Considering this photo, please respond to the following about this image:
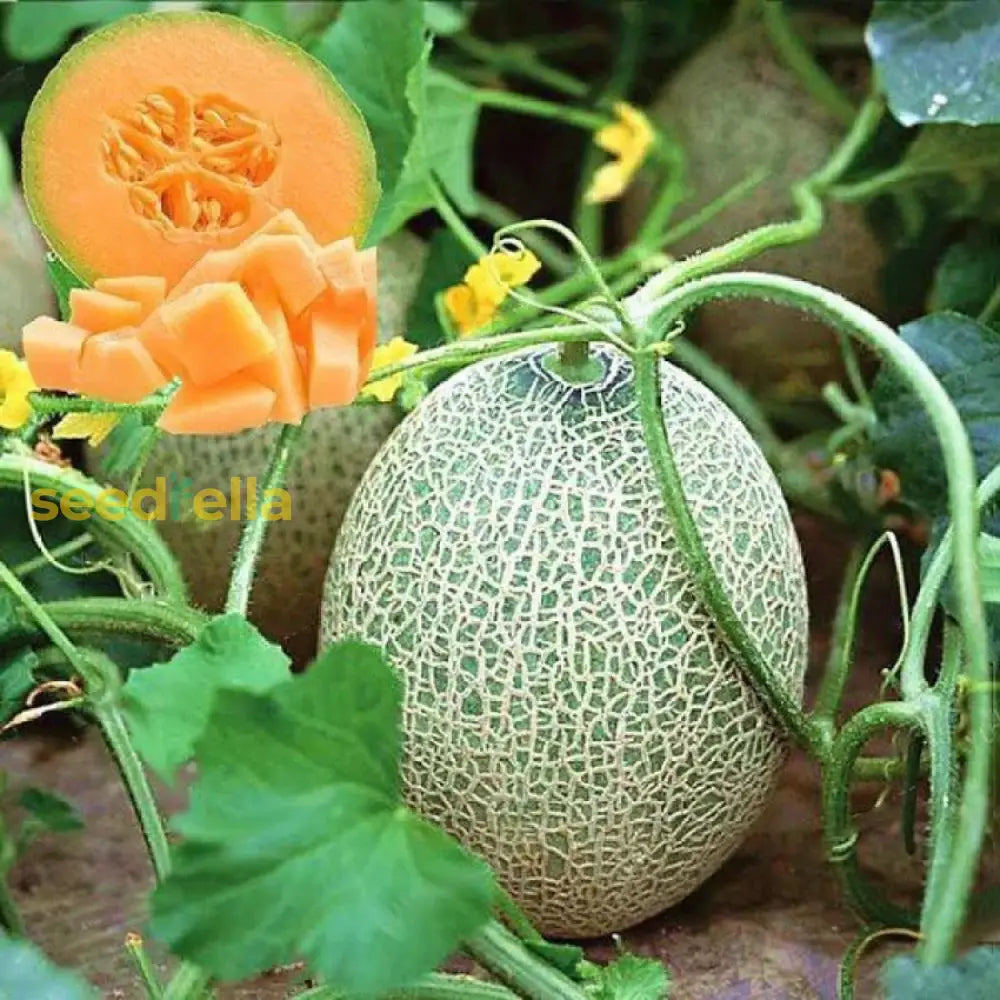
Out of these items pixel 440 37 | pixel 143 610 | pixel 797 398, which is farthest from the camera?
pixel 440 37

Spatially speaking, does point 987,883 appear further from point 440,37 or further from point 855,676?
point 440,37

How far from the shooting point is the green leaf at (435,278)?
3.53 ft

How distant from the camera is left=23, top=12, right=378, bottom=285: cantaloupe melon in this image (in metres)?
0.74

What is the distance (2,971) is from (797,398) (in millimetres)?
847

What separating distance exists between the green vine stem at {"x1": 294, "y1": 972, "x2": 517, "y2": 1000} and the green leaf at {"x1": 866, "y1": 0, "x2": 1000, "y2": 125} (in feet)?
1.92

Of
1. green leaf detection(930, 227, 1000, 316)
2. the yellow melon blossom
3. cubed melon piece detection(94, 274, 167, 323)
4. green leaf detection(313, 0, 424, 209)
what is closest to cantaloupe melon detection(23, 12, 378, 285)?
cubed melon piece detection(94, 274, 167, 323)

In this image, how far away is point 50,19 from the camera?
42.0 inches

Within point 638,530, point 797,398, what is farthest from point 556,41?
point 638,530

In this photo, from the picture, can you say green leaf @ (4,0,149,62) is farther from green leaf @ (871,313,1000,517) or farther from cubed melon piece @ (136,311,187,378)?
green leaf @ (871,313,1000,517)

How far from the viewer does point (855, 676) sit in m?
1.13

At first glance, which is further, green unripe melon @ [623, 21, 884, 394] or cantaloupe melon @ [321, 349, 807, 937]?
green unripe melon @ [623, 21, 884, 394]

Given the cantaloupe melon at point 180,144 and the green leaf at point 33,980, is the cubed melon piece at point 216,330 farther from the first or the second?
the green leaf at point 33,980

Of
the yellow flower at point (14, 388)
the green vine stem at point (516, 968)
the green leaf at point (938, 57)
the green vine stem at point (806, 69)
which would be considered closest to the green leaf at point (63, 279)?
the yellow flower at point (14, 388)

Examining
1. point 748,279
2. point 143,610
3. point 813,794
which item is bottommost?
point 813,794
